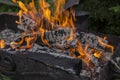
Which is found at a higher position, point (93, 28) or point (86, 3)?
point (86, 3)

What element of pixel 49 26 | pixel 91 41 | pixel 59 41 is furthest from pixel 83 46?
pixel 49 26

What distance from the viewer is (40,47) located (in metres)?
4.36

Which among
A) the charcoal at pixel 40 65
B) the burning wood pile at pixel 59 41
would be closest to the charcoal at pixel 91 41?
the burning wood pile at pixel 59 41

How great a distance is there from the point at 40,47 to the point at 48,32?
0.85 ft

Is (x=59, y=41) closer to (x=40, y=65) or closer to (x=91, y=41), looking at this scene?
(x=91, y=41)

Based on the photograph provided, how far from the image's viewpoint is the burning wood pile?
4.05m

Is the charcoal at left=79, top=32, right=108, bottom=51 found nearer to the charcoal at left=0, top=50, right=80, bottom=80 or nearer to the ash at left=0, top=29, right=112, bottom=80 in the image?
the ash at left=0, top=29, right=112, bottom=80

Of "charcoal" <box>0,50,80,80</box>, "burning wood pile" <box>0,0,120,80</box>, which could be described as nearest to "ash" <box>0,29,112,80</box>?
"burning wood pile" <box>0,0,120,80</box>

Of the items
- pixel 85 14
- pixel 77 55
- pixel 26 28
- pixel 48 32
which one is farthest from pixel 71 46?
pixel 85 14

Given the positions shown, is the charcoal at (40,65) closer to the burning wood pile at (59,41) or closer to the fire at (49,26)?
the burning wood pile at (59,41)

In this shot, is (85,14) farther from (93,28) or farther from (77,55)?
(77,55)

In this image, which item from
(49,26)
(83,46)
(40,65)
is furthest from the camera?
(49,26)

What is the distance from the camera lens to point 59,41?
440 centimetres

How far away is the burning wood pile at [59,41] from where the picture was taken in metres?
4.05
